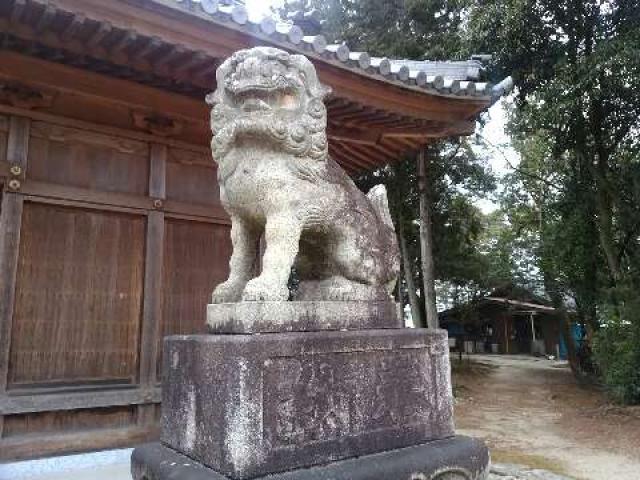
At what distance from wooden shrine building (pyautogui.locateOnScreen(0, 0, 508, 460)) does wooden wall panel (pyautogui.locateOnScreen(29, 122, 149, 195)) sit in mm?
11

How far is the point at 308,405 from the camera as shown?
2.33 m

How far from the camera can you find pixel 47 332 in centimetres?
434

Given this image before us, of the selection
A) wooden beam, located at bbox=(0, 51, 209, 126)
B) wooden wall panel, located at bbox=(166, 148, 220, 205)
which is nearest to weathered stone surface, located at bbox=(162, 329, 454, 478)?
wooden wall panel, located at bbox=(166, 148, 220, 205)

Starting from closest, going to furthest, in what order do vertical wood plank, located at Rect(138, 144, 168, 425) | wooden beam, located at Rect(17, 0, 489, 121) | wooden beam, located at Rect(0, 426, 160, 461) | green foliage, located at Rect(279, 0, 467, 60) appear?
wooden beam, located at Rect(17, 0, 489, 121) → wooden beam, located at Rect(0, 426, 160, 461) → vertical wood plank, located at Rect(138, 144, 168, 425) → green foliage, located at Rect(279, 0, 467, 60)

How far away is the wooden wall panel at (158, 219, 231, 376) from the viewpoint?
16.6 ft

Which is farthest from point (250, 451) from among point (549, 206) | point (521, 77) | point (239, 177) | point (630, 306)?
point (549, 206)

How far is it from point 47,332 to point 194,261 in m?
1.50

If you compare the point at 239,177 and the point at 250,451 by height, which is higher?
the point at 239,177

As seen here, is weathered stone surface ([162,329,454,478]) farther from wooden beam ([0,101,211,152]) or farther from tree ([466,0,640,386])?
tree ([466,0,640,386])

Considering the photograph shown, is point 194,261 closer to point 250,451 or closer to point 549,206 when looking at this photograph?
point 250,451

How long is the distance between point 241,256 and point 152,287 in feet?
7.90

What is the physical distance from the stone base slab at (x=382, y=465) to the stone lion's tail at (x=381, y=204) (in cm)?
A: 134

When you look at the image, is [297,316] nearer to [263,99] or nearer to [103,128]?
[263,99]

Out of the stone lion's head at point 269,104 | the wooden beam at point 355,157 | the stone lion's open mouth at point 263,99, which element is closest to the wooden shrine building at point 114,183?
the wooden beam at point 355,157
